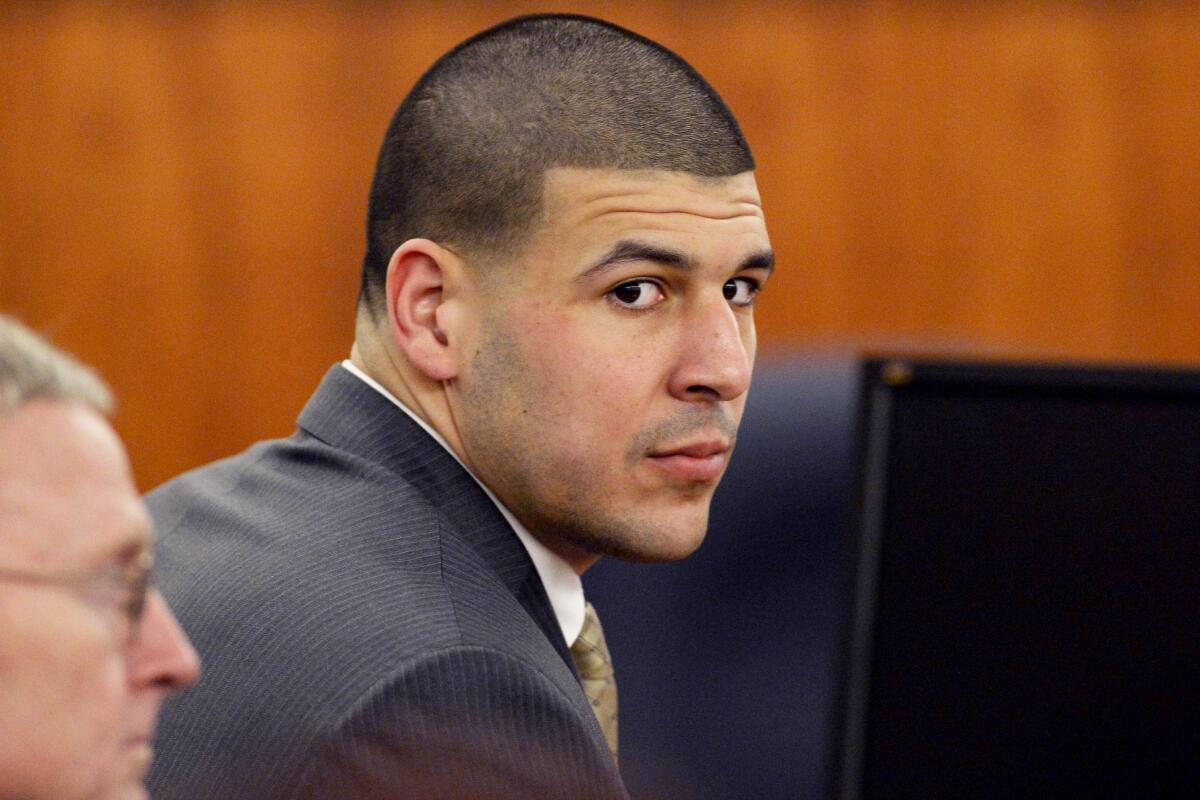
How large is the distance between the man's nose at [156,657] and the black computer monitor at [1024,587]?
606 mm

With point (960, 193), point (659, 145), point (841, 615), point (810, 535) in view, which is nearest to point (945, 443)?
point (841, 615)

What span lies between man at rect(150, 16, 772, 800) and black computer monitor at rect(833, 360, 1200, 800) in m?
0.16

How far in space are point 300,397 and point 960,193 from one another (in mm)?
1311

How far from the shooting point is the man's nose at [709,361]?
1149 mm

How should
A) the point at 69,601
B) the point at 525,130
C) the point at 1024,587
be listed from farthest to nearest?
the point at 525,130 → the point at 1024,587 → the point at 69,601

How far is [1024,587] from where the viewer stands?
108 centimetres

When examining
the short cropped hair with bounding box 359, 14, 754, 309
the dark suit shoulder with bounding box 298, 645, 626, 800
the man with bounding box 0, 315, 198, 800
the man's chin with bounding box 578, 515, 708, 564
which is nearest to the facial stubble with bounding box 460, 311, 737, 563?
the man's chin with bounding box 578, 515, 708, 564

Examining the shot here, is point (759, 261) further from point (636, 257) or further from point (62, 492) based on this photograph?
point (62, 492)

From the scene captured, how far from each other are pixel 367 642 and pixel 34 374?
399mm

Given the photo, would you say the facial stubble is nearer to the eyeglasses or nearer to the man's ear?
the man's ear

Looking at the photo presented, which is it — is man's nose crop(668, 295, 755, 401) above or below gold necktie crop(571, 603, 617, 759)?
above

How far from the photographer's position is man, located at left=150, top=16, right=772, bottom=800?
1018mm

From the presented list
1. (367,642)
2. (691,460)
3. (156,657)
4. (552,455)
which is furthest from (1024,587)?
(156,657)

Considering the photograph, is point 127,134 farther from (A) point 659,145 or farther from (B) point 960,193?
(A) point 659,145
